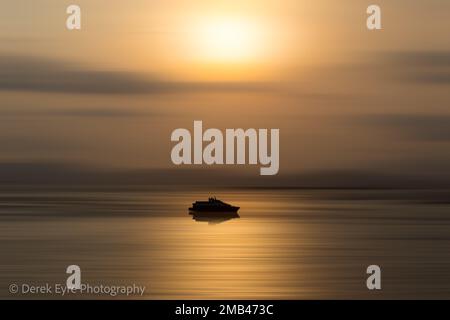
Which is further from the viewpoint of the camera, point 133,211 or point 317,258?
point 133,211

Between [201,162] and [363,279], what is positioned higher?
[201,162]

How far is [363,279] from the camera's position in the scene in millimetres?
10766

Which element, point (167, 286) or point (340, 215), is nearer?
point (167, 286)

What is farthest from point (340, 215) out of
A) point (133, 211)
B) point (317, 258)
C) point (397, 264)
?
point (397, 264)

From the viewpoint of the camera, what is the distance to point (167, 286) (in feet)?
35.6

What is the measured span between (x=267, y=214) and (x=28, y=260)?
1385 cm

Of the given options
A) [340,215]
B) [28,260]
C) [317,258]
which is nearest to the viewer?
[28,260]

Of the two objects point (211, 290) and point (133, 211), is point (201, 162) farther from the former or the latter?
point (133, 211)

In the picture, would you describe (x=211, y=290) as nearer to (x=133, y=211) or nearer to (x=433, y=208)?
(x=433, y=208)
